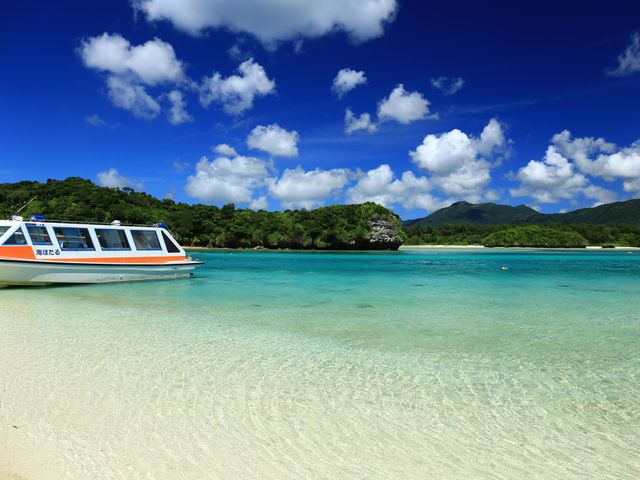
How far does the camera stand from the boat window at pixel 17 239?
17320 millimetres

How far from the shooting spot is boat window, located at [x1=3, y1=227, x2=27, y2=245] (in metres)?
17.3

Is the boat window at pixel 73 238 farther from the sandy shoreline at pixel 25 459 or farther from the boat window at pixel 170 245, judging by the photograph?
the sandy shoreline at pixel 25 459

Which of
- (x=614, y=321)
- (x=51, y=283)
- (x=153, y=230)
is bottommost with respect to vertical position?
(x=614, y=321)

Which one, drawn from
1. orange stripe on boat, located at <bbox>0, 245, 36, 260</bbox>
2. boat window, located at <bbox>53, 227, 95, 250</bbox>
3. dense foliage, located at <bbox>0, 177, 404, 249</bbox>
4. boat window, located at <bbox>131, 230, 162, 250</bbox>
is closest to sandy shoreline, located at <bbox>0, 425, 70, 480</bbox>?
orange stripe on boat, located at <bbox>0, 245, 36, 260</bbox>

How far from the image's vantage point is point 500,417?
17.1 feet

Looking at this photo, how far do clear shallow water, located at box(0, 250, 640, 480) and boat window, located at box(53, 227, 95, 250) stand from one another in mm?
7254

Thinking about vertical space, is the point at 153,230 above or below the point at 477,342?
above

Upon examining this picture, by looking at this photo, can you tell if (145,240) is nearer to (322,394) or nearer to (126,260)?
(126,260)

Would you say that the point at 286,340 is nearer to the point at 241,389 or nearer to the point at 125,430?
the point at 241,389

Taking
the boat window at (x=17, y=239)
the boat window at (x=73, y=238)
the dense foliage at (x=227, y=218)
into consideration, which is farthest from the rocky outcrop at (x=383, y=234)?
the boat window at (x=17, y=239)

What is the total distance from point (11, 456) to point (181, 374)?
2842 mm

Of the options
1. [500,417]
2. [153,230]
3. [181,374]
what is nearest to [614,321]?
[500,417]

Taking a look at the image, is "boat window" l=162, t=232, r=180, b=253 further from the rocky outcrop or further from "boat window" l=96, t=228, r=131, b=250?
the rocky outcrop

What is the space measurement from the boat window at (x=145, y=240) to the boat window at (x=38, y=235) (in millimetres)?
4051
